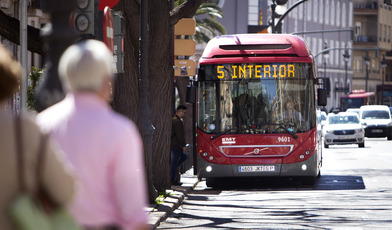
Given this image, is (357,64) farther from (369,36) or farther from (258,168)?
(258,168)

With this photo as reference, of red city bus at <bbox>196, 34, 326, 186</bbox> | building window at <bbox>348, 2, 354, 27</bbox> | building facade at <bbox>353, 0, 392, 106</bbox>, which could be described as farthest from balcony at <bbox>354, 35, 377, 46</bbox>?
red city bus at <bbox>196, 34, 326, 186</bbox>

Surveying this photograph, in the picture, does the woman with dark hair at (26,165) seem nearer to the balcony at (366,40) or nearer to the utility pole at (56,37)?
the utility pole at (56,37)

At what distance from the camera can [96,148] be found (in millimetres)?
4941

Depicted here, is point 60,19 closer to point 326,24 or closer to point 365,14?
point 326,24

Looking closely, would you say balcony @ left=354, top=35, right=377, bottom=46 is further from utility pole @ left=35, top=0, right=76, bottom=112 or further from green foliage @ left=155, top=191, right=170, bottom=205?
utility pole @ left=35, top=0, right=76, bottom=112

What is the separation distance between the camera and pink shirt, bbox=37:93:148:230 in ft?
16.2

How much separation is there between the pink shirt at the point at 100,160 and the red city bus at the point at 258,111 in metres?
16.4

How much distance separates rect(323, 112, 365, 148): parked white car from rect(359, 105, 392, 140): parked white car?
10408mm

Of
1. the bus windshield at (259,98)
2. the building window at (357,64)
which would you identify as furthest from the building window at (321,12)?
the bus windshield at (259,98)

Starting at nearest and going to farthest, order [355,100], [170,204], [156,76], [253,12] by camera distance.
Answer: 1. [170,204]
2. [156,76]
3. [253,12]
4. [355,100]

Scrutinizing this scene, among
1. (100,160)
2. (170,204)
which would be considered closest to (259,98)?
(170,204)

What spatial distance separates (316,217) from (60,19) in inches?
310

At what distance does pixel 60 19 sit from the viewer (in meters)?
7.68

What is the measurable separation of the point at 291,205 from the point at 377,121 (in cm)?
4328
